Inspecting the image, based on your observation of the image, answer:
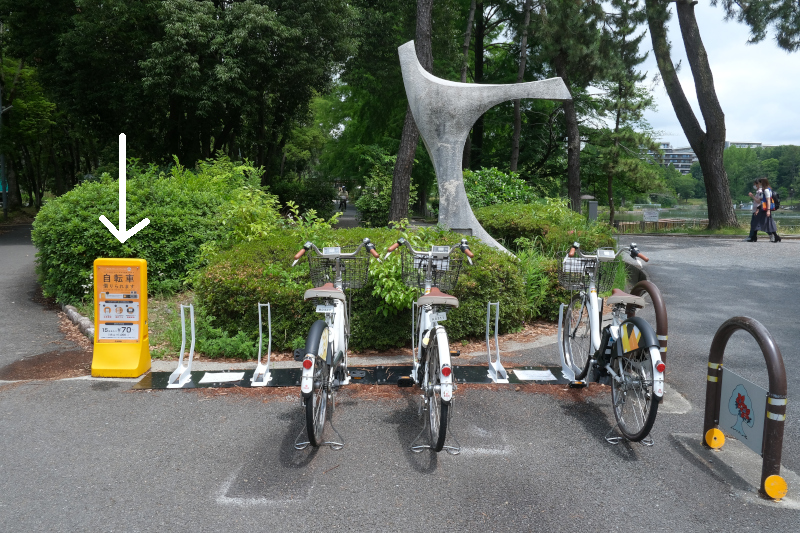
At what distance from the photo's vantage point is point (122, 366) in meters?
6.13

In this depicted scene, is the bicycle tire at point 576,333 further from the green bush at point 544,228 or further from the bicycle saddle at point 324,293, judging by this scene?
the green bush at point 544,228

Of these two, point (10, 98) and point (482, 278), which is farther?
point (10, 98)

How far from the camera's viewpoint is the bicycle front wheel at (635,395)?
4254 mm

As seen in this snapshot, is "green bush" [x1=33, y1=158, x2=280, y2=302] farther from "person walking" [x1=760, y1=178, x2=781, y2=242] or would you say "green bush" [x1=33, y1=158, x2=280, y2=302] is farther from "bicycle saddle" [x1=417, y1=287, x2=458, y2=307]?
"person walking" [x1=760, y1=178, x2=781, y2=242]

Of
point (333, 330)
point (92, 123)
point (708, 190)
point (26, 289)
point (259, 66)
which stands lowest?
point (26, 289)

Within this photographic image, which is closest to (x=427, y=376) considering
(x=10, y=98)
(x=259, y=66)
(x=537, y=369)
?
(x=537, y=369)

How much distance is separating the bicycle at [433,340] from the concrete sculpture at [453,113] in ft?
16.9

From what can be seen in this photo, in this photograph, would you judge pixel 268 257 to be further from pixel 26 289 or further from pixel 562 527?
pixel 26 289

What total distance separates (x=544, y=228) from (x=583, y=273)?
5.73 meters

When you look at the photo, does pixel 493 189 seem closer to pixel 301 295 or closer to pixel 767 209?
pixel 767 209

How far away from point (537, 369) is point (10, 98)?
3445 cm

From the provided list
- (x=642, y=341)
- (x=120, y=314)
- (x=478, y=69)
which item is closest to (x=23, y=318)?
Answer: (x=120, y=314)

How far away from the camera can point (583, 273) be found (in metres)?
5.49

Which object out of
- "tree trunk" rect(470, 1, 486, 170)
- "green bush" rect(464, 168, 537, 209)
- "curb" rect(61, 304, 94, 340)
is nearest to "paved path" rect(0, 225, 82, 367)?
"curb" rect(61, 304, 94, 340)
